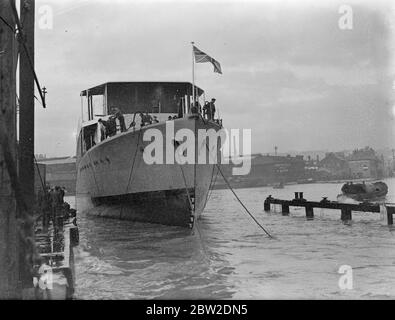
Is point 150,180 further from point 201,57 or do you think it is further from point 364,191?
point 364,191

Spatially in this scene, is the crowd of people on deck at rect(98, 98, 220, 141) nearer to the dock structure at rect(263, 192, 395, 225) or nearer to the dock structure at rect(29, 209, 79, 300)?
the dock structure at rect(29, 209, 79, 300)

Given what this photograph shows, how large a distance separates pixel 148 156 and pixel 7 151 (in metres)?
11.2

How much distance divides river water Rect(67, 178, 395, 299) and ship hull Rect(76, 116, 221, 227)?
23.5 inches

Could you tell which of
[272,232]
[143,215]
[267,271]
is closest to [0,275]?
[267,271]

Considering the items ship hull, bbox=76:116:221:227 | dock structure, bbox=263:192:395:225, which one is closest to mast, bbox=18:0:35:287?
ship hull, bbox=76:116:221:227

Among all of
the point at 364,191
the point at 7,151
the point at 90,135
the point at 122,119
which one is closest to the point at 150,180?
the point at 122,119

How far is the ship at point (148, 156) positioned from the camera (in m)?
14.9

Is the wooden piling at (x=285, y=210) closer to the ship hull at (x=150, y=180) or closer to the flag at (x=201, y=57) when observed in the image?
the ship hull at (x=150, y=180)

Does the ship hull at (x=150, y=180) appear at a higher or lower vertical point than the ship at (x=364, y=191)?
higher

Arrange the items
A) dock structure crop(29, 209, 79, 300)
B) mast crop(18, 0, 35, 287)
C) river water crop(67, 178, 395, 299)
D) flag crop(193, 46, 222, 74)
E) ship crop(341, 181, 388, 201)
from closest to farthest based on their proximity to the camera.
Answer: dock structure crop(29, 209, 79, 300) → mast crop(18, 0, 35, 287) → river water crop(67, 178, 395, 299) → flag crop(193, 46, 222, 74) → ship crop(341, 181, 388, 201)

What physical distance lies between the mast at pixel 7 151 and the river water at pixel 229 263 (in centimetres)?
291

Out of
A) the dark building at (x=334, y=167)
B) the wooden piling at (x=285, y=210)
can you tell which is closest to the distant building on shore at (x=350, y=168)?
the dark building at (x=334, y=167)

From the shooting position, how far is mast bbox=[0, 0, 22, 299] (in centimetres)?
427
